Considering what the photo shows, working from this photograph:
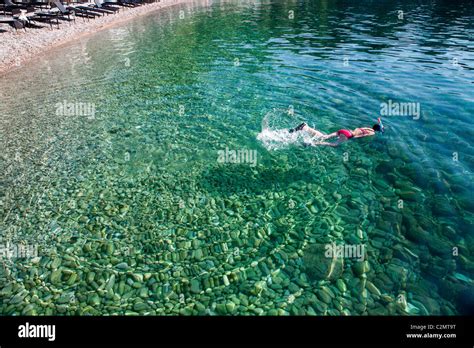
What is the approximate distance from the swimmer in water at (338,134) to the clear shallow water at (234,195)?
0.40 metres

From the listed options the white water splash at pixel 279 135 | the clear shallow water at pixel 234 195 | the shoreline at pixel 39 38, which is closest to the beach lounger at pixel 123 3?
the shoreline at pixel 39 38

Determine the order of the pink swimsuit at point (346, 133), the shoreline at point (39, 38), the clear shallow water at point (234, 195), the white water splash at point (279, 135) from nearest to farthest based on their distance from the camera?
1. the clear shallow water at point (234, 195)
2. the pink swimsuit at point (346, 133)
3. the white water splash at point (279, 135)
4. the shoreline at point (39, 38)

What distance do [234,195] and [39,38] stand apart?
40513 mm

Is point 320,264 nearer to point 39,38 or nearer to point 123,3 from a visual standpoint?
point 39,38

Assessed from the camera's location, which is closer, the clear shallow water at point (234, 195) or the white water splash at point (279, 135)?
the clear shallow water at point (234, 195)

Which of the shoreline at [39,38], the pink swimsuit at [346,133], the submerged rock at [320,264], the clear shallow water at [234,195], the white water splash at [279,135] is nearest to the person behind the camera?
the clear shallow water at [234,195]

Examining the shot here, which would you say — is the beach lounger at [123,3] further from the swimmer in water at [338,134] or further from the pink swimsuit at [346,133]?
the pink swimsuit at [346,133]

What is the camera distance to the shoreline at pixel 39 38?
3203 cm

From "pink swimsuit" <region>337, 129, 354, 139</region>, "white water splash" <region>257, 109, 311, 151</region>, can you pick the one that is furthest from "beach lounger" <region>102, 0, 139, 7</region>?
"pink swimsuit" <region>337, 129, 354, 139</region>

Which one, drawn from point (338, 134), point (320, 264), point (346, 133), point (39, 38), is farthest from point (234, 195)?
point (39, 38)

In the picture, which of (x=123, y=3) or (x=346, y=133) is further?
(x=123, y=3)

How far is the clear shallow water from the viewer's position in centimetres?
834

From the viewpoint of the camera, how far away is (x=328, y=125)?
16875mm

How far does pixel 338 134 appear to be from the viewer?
15117 millimetres
